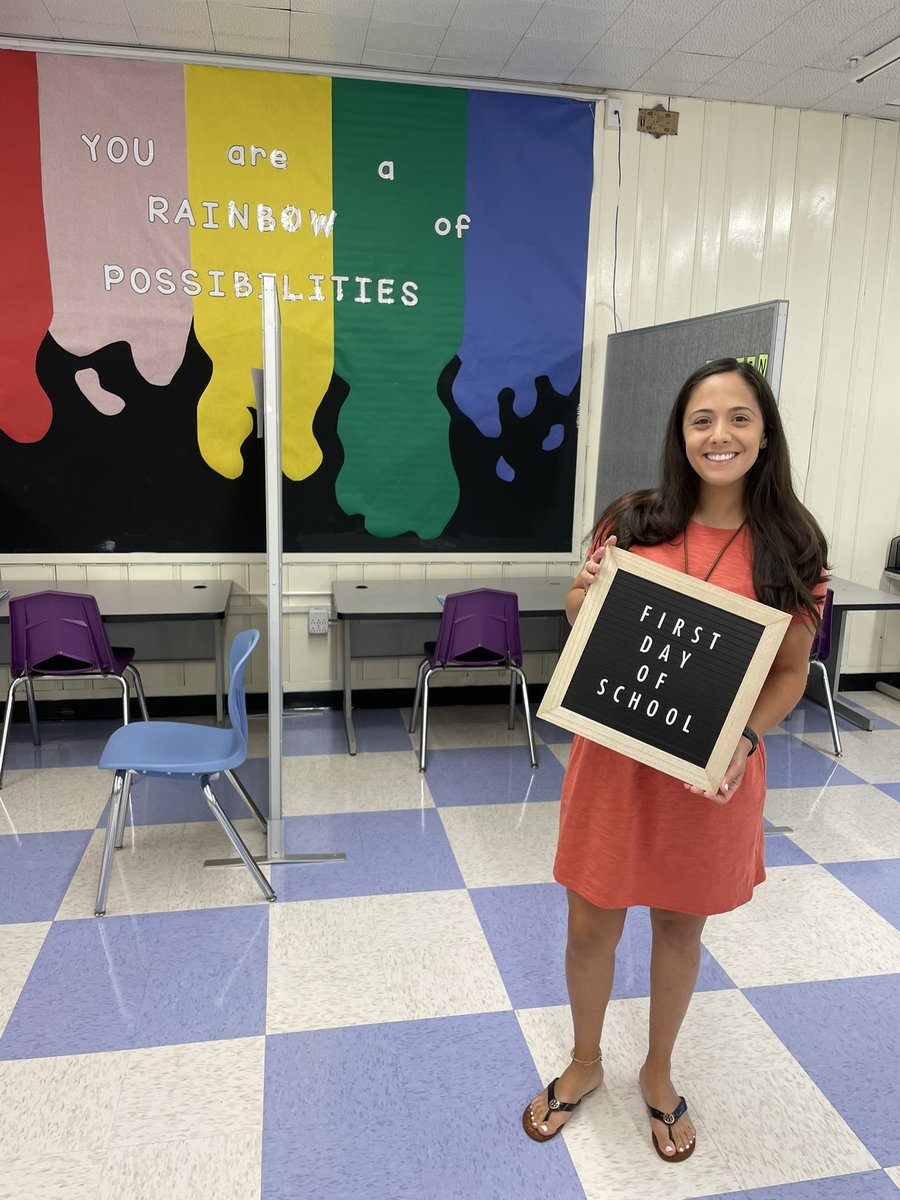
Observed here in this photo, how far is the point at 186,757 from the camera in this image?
2561mm

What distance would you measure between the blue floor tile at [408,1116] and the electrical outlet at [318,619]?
7.82 ft

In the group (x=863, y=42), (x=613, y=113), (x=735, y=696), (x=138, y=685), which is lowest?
(x=138, y=685)

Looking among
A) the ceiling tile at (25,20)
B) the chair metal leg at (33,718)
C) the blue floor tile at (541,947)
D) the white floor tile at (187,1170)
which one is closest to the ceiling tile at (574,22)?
the ceiling tile at (25,20)

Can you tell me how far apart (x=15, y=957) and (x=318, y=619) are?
7.13 feet

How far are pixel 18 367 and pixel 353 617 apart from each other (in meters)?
1.86

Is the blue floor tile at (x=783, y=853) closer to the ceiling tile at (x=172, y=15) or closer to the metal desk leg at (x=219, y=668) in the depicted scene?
the metal desk leg at (x=219, y=668)

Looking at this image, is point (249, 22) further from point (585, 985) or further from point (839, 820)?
point (839, 820)

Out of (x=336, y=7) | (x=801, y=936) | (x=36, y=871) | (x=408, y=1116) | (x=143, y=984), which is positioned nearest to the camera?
(x=408, y=1116)

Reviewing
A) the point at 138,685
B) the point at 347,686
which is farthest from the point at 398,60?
the point at 138,685

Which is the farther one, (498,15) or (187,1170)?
(498,15)

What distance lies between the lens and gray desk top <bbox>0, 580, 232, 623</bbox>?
11.4 feet

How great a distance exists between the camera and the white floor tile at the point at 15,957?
2133 millimetres

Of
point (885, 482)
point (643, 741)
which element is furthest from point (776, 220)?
point (643, 741)

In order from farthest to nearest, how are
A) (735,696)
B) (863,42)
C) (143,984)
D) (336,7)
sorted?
(863,42) < (336,7) < (143,984) < (735,696)
